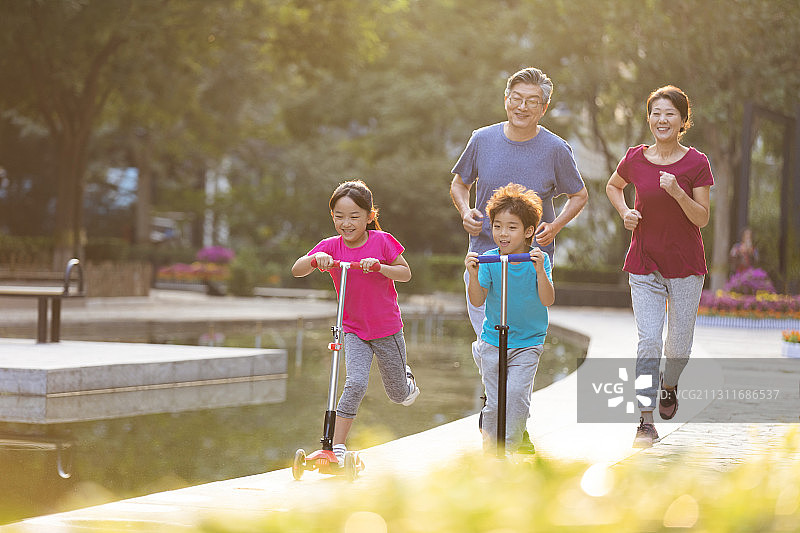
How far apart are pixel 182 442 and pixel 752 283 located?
16681 millimetres

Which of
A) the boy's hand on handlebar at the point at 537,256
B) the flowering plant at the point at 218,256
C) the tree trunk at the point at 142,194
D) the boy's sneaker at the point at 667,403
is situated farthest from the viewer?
the tree trunk at the point at 142,194

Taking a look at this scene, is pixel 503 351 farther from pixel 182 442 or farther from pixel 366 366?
pixel 182 442

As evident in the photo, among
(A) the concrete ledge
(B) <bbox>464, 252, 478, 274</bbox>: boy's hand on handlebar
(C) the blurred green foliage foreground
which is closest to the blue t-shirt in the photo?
(B) <bbox>464, 252, 478, 274</bbox>: boy's hand on handlebar

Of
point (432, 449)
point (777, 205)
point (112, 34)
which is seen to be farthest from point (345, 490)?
point (777, 205)

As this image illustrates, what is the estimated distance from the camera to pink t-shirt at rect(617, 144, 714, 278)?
22.9ft

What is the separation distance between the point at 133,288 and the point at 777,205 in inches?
524

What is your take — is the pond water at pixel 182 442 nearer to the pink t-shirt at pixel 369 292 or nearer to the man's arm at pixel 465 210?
the pink t-shirt at pixel 369 292

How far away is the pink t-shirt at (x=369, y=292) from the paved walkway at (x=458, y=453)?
2.30 feet

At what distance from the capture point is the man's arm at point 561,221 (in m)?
6.47

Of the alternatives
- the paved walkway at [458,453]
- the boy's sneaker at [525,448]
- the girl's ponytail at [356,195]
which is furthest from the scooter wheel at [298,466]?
the girl's ponytail at [356,195]

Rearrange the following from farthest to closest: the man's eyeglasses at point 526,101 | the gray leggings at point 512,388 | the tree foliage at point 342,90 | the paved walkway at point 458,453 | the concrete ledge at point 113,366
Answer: the tree foliage at point 342,90
the concrete ledge at point 113,366
the man's eyeglasses at point 526,101
the gray leggings at point 512,388
the paved walkway at point 458,453

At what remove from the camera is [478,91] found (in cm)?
4222

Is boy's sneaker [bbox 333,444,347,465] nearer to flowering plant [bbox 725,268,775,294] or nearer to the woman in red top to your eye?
the woman in red top

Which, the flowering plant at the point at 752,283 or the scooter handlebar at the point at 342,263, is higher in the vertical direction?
the scooter handlebar at the point at 342,263
